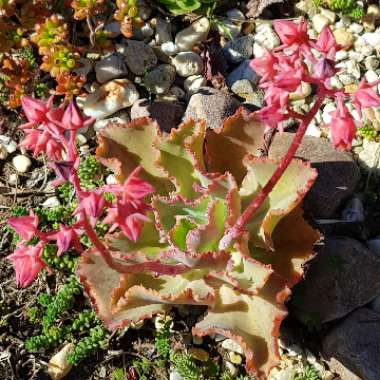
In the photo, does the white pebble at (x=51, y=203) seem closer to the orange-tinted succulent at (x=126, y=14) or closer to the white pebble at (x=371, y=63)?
the orange-tinted succulent at (x=126, y=14)

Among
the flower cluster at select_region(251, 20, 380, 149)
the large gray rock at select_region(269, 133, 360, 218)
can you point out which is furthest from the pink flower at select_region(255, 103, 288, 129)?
the large gray rock at select_region(269, 133, 360, 218)

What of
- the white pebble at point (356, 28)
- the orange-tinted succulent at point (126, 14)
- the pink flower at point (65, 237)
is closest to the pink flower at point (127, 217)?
the pink flower at point (65, 237)

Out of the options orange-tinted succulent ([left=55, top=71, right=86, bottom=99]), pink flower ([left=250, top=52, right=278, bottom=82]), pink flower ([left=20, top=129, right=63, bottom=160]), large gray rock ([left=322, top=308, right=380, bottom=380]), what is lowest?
large gray rock ([left=322, top=308, right=380, bottom=380])

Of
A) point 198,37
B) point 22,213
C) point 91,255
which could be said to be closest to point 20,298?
point 22,213

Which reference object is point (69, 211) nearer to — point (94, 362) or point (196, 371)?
point (94, 362)

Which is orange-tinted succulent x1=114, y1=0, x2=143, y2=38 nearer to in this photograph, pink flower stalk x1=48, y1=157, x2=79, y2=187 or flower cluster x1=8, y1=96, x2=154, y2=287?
flower cluster x1=8, y1=96, x2=154, y2=287

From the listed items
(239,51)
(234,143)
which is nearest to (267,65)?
(234,143)
